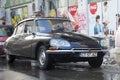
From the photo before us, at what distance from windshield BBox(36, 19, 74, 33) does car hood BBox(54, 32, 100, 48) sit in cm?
72

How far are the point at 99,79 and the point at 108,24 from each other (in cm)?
856

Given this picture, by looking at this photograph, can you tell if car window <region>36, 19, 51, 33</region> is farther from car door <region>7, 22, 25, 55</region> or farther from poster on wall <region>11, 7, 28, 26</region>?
poster on wall <region>11, 7, 28, 26</region>

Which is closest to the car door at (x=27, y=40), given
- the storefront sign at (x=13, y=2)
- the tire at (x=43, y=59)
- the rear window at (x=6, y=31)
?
the tire at (x=43, y=59)

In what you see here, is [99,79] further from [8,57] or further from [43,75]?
[8,57]

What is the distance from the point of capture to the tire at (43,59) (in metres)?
12.5

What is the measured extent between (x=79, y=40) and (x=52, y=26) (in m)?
1.37

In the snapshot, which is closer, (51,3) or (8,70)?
(8,70)

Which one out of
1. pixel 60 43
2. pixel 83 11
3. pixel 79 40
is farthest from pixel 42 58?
pixel 83 11

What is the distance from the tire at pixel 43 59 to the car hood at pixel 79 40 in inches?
25.2

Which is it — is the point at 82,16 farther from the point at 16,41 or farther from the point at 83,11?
the point at 16,41

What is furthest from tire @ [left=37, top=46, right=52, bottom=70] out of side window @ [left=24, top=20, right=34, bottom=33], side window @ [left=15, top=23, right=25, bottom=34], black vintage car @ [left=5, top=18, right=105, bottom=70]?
side window @ [left=15, top=23, right=25, bottom=34]

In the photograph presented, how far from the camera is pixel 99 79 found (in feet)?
34.2

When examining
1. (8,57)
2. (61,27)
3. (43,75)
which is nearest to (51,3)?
(8,57)

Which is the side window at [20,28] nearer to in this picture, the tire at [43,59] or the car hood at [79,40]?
the tire at [43,59]
